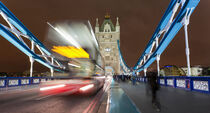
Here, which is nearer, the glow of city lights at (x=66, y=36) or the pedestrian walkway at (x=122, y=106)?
the pedestrian walkway at (x=122, y=106)

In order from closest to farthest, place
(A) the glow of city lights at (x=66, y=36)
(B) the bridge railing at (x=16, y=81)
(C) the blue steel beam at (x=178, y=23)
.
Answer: (A) the glow of city lights at (x=66, y=36), (B) the bridge railing at (x=16, y=81), (C) the blue steel beam at (x=178, y=23)

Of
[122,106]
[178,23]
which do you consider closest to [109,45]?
[178,23]

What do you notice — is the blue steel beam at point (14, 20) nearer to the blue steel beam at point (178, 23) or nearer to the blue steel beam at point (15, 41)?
the blue steel beam at point (15, 41)

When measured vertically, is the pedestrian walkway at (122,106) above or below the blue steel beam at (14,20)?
below

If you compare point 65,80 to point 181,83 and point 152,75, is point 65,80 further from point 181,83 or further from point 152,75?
point 181,83

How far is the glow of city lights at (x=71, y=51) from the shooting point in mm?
8617

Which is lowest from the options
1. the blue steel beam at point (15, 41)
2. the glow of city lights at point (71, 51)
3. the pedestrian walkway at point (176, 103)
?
the pedestrian walkway at point (176, 103)

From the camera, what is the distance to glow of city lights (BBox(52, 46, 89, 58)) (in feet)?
28.3

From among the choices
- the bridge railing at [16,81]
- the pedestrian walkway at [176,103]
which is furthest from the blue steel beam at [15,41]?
the pedestrian walkway at [176,103]

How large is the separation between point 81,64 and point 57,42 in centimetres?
181

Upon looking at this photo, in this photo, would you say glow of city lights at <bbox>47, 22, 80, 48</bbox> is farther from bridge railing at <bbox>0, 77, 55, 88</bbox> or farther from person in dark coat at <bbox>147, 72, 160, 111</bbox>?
bridge railing at <bbox>0, 77, 55, 88</bbox>

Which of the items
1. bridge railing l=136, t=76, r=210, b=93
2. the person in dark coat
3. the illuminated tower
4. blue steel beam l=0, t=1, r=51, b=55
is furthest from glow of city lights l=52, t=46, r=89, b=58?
the illuminated tower

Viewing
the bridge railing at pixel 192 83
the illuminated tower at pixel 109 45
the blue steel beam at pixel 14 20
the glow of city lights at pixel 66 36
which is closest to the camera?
the glow of city lights at pixel 66 36

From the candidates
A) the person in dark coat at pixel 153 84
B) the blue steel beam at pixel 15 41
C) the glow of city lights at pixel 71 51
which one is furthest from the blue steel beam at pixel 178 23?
the blue steel beam at pixel 15 41
